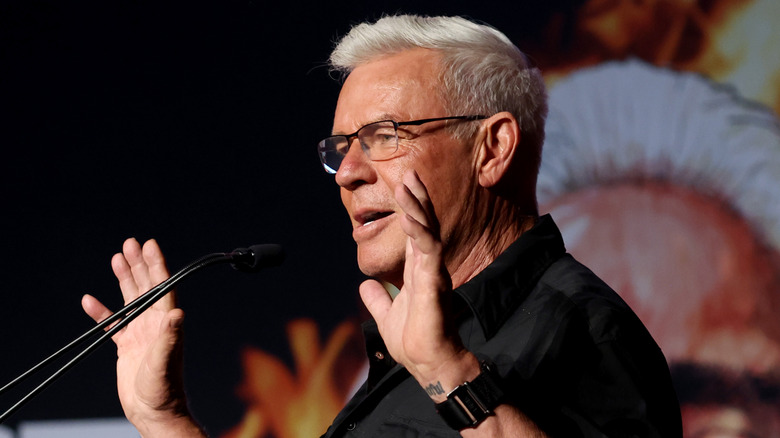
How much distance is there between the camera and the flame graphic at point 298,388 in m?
2.69

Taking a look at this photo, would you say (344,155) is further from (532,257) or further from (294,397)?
(294,397)

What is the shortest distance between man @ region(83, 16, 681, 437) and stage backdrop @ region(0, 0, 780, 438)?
756mm

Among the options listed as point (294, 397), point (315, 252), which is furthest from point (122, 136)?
point (294, 397)

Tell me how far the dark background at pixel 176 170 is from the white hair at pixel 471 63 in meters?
0.94

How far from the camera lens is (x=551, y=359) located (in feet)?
4.00

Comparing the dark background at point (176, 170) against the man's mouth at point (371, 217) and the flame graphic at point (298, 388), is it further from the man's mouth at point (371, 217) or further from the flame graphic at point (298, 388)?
the man's mouth at point (371, 217)

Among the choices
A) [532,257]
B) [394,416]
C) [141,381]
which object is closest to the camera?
[394,416]

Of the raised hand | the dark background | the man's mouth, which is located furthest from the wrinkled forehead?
the dark background

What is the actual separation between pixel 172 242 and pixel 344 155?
1.23 metres

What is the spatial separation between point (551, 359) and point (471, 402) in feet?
0.75

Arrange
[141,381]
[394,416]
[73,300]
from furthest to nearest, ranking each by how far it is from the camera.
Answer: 1. [73,300]
2. [141,381]
3. [394,416]

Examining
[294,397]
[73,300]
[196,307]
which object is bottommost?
[294,397]

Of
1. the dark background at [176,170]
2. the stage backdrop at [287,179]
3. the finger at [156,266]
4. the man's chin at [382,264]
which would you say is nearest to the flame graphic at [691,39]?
the stage backdrop at [287,179]

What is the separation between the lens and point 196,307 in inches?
108
